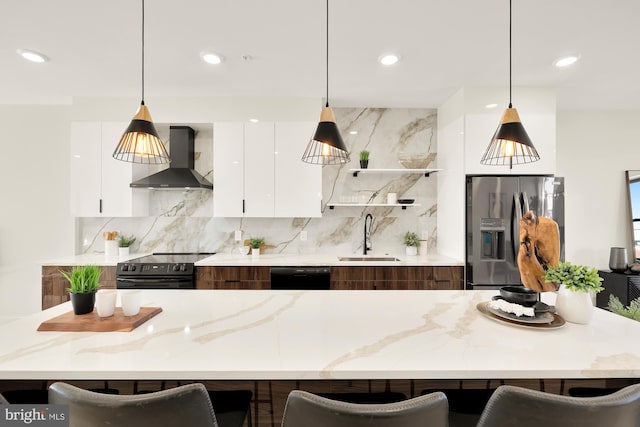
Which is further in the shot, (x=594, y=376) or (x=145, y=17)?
(x=145, y=17)

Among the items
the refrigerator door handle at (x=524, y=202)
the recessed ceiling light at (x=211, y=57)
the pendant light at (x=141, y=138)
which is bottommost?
the refrigerator door handle at (x=524, y=202)

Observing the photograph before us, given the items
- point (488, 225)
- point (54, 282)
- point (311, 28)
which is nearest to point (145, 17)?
point (311, 28)

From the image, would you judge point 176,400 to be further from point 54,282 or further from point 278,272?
point 54,282

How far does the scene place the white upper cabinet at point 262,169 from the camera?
352cm

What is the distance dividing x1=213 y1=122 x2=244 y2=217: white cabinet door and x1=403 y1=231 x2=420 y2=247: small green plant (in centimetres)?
190

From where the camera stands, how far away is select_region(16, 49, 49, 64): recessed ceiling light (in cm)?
253

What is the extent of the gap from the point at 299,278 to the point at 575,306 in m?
2.21

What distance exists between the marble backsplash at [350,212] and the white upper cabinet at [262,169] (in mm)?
407

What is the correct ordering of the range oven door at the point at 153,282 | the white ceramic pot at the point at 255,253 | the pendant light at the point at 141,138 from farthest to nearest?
the white ceramic pot at the point at 255,253
the range oven door at the point at 153,282
the pendant light at the point at 141,138

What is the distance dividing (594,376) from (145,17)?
112 inches

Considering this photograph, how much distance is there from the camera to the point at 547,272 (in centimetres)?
149

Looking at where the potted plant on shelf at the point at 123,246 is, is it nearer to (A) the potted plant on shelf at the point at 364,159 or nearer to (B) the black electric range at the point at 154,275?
(B) the black electric range at the point at 154,275

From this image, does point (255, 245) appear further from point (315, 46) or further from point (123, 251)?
point (315, 46)

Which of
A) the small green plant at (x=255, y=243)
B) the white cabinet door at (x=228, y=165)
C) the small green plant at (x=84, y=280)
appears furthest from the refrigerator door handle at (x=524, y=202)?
the small green plant at (x=84, y=280)
